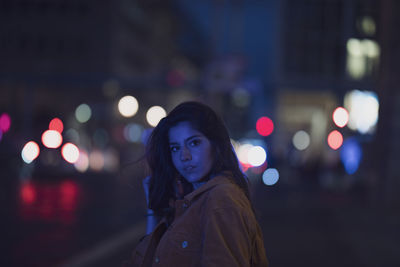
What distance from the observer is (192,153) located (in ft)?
8.16

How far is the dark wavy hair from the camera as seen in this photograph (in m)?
2.49

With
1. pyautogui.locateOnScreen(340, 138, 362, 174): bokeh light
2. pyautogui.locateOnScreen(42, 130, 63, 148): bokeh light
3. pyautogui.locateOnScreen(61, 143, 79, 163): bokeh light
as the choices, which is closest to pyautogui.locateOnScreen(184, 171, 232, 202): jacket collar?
pyautogui.locateOnScreen(340, 138, 362, 174): bokeh light

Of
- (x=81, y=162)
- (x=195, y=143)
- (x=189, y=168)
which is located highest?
(x=195, y=143)

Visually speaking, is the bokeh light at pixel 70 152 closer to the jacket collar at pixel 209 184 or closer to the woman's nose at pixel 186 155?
the woman's nose at pixel 186 155

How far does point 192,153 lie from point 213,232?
492 millimetres

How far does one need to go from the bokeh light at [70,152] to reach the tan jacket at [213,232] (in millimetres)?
21127

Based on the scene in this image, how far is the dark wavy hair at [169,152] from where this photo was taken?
2.49 m

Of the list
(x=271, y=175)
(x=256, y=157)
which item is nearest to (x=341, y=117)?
(x=256, y=157)

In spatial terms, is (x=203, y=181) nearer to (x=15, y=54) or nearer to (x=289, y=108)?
(x=289, y=108)

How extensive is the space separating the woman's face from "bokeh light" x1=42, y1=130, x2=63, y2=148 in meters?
20.5

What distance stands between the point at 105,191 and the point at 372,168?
346 inches

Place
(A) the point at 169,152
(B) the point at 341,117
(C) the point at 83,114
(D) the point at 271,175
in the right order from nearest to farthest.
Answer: (A) the point at 169,152 → (D) the point at 271,175 → (B) the point at 341,117 → (C) the point at 83,114

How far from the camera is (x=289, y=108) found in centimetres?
5178

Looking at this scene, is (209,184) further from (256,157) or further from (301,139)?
(301,139)
